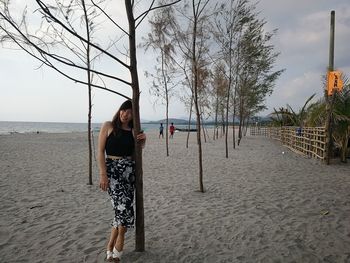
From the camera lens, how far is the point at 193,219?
4770 millimetres

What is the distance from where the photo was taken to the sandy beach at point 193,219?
3.54 metres

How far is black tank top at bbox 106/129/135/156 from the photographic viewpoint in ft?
10.6

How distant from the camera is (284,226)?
14.3ft

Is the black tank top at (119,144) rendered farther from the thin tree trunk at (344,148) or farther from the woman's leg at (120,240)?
the thin tree trunk at (344,148)

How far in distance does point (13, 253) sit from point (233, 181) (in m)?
5.50

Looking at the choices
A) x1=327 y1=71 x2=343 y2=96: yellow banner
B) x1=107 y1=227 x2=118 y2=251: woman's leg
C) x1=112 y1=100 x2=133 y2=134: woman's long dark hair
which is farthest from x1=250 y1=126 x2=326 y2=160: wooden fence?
x1=107 y1=227 x2=118 y2=251: woman's leg

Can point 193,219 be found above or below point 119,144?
below

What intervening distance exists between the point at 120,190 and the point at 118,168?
0.25 m

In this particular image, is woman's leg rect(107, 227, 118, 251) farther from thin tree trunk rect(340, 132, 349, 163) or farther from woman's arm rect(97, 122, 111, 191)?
thin tree trunk rect(340, 132, 349, 163)

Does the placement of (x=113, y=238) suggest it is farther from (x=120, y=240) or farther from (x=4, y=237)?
(x=4, y=237)

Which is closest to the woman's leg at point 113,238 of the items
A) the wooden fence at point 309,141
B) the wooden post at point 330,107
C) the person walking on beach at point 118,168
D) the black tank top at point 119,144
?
the person walking on beach at point 118,168

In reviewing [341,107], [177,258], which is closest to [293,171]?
[341,107]

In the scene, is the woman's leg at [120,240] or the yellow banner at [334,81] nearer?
the woman's leg at [120,240]

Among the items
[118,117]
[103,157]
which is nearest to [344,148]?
[118,117]
